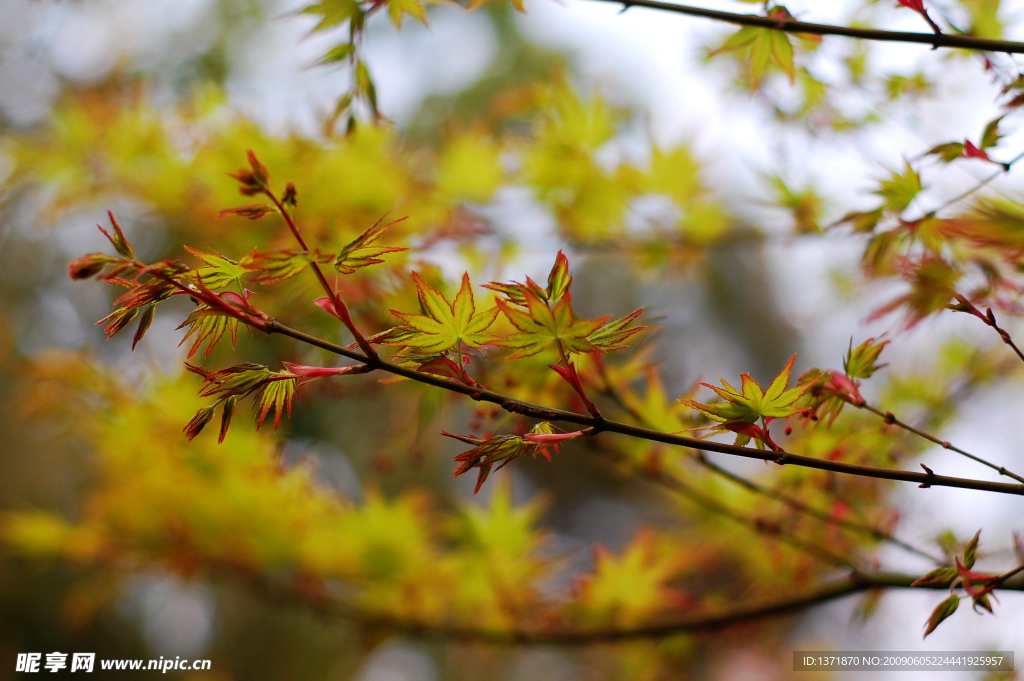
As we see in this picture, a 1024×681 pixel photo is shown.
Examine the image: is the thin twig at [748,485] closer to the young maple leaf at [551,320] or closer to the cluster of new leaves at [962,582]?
the cluster of new leaves at [962,582]

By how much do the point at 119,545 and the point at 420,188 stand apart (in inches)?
37.3

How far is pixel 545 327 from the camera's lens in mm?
342

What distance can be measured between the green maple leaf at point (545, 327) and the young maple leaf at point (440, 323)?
0.02m

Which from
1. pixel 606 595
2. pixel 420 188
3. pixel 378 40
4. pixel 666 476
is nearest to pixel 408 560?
pixel 606 595

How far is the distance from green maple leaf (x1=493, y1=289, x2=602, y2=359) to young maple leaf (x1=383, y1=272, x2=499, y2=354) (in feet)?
0.08

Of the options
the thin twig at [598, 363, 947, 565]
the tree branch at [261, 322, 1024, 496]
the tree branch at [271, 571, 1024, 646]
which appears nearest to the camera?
the tree branch at [261, 322, 1024, 496]

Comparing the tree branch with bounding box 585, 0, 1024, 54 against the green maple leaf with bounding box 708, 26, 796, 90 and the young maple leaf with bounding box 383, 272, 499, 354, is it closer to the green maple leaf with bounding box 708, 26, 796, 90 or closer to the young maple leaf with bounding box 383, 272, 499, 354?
the green maple leaf with bounding box 708, 26, 796, 90

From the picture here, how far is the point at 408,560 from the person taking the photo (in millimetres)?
992

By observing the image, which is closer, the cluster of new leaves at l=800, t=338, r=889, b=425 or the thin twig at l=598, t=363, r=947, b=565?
the cluster of new leaves at l=800, t=338, r=889, b=425

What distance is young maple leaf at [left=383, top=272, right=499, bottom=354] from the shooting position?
0.36 meters

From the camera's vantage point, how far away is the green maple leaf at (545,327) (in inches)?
13.1

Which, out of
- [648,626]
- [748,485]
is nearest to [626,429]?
[748,485]

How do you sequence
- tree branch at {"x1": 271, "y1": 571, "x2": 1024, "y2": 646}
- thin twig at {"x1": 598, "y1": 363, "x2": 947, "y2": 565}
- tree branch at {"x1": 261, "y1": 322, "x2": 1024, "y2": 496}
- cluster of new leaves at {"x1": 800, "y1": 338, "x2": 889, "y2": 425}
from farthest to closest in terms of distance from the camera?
tree branch at {"x1": 271, "y1": 571, "x2": 1024, "y2": 646} → thin twig at {"x1": 598, "y1": 363, "x2": 947, "y2": 565} → cluster of new leaves at {"x1": 800, "y1": 338, "x2": 889, "y2": 425} → tree branch at {"x1": 261, "y1": 322, "x2": 1024, "y2": 496}

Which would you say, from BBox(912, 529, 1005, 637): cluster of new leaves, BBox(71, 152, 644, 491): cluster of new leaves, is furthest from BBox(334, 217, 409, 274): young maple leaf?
BBox(912, 529, 1005, 637): cluster of new leaves
